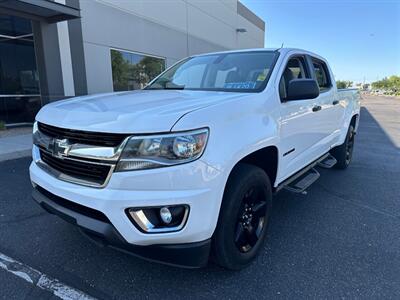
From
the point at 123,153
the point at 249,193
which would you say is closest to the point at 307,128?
the point at 249,193

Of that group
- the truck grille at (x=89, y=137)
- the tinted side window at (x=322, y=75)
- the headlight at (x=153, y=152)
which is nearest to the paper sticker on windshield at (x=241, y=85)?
A: the headlight at (x=153, y=152)

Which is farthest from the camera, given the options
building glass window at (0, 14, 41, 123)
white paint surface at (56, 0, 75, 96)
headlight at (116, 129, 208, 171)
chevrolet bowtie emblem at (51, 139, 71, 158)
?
building glass window at (0, 14, 41, 123)

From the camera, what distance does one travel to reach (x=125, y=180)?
1937 millimetres

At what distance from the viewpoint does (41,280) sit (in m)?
2.45

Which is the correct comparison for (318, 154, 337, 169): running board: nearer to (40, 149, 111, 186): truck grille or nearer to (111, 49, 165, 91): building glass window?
(40, 149, 111, 186): truck grille

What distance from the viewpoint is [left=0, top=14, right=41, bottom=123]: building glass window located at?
34.9 feet

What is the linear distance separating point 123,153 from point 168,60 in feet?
47.6

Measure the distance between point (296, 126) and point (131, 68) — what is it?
11319mm

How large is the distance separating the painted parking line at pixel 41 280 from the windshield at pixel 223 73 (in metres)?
2.12

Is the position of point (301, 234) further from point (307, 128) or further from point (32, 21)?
point (32, 21)

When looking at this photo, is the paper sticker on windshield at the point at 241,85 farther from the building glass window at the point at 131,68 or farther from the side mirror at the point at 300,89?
the building glass window at the point at 131,68

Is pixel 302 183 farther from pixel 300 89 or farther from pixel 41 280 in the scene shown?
pixel 41 280

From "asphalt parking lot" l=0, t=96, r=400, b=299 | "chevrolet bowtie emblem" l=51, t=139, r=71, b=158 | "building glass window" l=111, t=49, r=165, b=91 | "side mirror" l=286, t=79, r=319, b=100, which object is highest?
"building glass window" l=111, t=49, r=165, b=91

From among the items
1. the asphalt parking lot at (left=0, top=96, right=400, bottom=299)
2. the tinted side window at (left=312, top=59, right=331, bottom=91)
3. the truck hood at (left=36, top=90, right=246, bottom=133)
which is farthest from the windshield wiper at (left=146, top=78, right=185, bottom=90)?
the tinted side window at (left=312, top=59, right=331, bottom=91)
